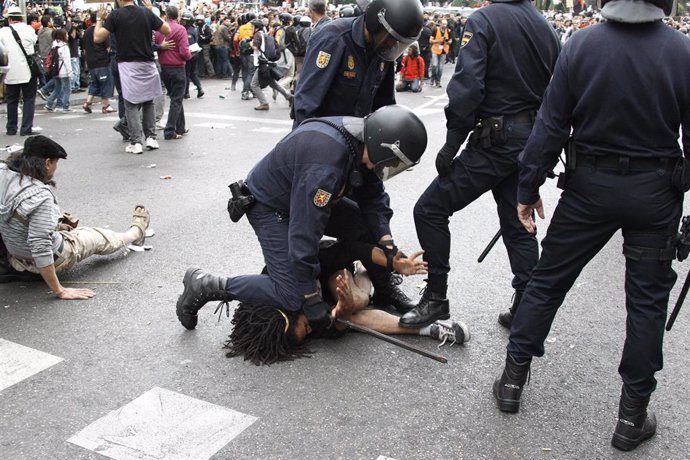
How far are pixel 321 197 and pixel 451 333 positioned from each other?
3.64ft

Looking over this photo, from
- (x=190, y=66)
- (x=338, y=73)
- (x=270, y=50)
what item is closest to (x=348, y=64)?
(x=338, y=73)

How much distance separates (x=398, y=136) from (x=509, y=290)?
179 cm

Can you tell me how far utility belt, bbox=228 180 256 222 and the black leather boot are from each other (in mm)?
1042

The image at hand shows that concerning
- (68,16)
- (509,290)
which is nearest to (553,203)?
(509,290)

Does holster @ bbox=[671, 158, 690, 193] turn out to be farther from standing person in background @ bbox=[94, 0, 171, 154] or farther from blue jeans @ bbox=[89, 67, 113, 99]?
blue jeans @ bbox=[89, 67, 113, 99]

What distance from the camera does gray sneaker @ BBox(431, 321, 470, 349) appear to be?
4.04 meters

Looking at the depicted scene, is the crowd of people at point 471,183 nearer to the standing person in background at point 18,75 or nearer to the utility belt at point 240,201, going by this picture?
the utility belt at point 240,201

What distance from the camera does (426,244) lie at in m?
4.10

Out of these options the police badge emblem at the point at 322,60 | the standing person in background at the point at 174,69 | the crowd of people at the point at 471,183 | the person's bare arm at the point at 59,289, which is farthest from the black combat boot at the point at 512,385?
the standing person in background at the point at 174,69

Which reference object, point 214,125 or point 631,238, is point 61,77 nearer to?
point 214,125

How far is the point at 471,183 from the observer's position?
3.97m

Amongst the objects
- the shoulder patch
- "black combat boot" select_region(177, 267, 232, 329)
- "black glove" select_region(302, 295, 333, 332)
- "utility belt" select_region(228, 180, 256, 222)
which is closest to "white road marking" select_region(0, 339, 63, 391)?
"black combat boot" select_region(177, 267, 232, 329)

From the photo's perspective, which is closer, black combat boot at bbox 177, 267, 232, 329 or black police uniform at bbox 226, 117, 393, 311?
black police uniform at bbox 226, 117, 393, 311

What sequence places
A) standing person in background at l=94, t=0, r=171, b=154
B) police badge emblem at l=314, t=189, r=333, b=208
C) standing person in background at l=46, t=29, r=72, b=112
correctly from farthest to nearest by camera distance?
standing person in background at l=46, t=29, r=72, b=112, standing person in background at l=94, t=0, r=171, b=154, police badge emblem at l=314, t=189, r=333, b=208
